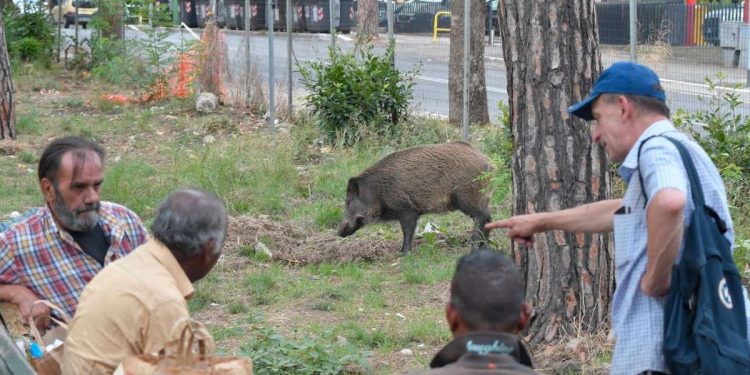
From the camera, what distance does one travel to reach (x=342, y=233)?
10.9 metres

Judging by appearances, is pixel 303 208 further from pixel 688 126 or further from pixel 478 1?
pixel 478 1

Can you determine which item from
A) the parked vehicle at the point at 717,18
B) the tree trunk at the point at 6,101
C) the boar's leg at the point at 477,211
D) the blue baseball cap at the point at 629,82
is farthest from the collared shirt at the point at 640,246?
the tree trunk at the point at 6,101

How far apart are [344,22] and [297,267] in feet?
71.5

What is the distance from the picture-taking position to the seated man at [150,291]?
3775mm

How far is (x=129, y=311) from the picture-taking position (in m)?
3.78

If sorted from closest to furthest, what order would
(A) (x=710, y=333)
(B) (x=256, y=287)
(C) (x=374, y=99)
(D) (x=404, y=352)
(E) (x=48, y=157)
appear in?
(A) (x=710, y=333) → (E) (x=48, y=157) → (D) (x=404, y=352) → (B) (x=256, y=287) → (C) (x=374, y=99)

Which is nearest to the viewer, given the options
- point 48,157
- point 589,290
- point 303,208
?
point 48,157

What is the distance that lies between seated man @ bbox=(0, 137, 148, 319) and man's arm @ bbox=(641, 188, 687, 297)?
2.47 metres

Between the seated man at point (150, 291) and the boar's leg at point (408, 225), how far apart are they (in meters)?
6.74

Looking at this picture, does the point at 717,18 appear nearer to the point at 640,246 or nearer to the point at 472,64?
the point at 472,64

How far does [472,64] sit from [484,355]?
42.7ft

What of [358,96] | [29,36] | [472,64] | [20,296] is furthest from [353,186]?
[29,36]

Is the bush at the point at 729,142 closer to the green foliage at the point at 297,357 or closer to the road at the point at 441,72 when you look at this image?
the road at the point at 441,72

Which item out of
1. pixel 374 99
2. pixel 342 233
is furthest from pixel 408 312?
pixel 374 99
